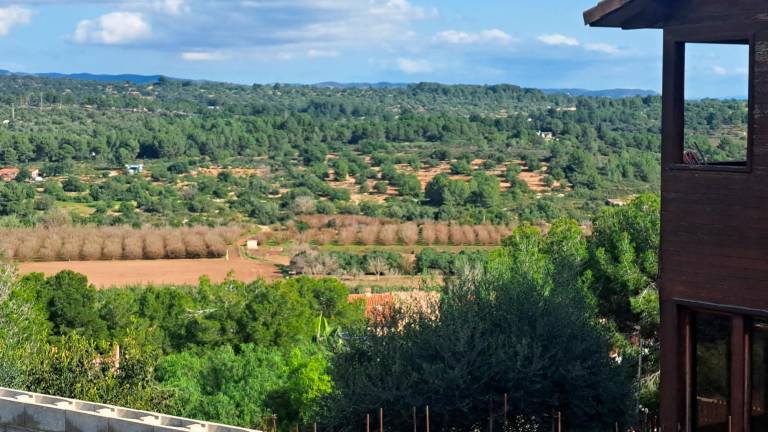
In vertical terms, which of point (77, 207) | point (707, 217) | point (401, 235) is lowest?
point (401, 235)

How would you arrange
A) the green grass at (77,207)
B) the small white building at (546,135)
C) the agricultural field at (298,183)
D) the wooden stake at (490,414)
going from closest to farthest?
the wooden stake at (490,414), the agricultural field at (298,183), the green grass at (77,207), the small white building at (546,135)

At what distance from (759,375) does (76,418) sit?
5.37 metres

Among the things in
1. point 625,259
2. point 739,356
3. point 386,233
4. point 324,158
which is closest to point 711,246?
point 739,356

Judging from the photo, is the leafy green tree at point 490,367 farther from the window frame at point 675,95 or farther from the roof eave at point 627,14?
the roof eave at point 627,14

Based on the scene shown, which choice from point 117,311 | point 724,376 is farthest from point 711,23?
point 117,311

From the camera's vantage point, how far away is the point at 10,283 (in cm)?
2194

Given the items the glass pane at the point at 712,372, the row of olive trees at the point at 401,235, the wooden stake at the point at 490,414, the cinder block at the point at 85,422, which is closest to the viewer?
the glass pane at the point at 712,372

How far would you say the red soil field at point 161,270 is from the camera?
47.3 meters

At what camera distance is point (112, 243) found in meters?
54.2

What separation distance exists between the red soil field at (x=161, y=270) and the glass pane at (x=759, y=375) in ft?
129

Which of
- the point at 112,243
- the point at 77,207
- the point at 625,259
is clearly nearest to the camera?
the point at 625,259

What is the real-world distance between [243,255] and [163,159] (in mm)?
33093

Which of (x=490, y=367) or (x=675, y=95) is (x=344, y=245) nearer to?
(x=490, y=367)

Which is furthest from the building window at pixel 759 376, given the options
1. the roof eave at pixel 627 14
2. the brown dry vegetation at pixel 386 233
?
the brown dry vegetation at pixel 386 233
